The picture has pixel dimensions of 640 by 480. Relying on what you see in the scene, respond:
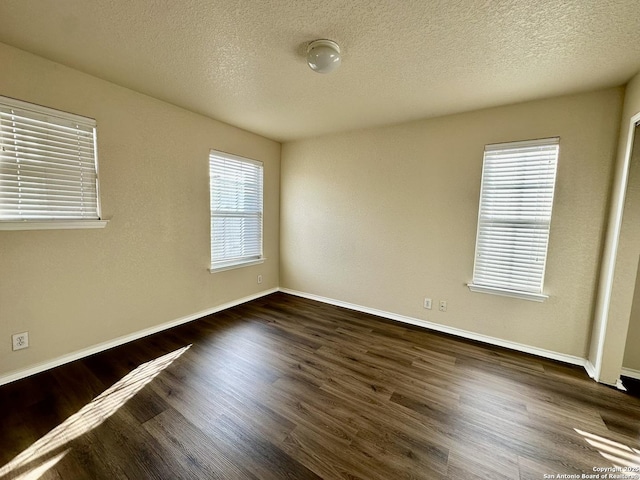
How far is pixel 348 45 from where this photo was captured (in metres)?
1.73

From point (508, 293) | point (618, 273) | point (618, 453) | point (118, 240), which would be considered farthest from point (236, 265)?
point (618, 273)

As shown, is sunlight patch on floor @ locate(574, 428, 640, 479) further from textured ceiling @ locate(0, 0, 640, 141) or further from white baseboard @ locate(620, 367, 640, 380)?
textured ceiling @ locate(0, 0, 640, 141)

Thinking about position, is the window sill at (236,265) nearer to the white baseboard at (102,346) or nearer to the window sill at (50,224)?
the white baseboard at (102,346)

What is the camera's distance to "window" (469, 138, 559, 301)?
2.42m

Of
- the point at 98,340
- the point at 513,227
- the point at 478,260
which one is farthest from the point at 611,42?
the point at 98,340

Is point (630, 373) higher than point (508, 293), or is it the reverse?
point (508, 293)

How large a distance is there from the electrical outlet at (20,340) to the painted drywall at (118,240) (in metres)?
0.03

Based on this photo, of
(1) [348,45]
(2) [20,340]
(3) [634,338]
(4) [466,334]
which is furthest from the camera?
(4) [466,334]

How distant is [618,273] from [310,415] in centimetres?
260

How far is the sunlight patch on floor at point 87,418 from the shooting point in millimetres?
1334

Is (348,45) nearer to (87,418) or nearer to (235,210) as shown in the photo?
(235,210)

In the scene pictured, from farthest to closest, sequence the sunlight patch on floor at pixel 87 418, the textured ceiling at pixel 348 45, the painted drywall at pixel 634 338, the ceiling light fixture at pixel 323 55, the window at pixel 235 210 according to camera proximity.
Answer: the window at pixel 235 210 → the painted drywall at pixel 634 338 → the ceiling light fixture at pixel 323 55 → the textured ceiling at pixel 348 45 → the sunlight patch on floor at pixel 87 418

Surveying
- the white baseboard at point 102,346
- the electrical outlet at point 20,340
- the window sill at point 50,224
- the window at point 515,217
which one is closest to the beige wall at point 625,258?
the window at point 515,217

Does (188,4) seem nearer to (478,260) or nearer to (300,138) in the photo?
(300,138)
